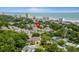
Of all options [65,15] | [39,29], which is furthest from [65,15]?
[39,29]

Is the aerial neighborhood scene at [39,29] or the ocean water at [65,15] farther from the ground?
the ocean water at [65,15]

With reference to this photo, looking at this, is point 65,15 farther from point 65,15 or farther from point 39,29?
point 39,29

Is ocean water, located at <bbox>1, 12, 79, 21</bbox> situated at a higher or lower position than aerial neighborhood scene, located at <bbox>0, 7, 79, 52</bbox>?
higher

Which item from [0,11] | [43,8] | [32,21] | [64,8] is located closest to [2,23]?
[0,11]

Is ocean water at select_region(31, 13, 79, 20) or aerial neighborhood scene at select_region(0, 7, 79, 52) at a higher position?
ocean water at select_region(31, 13, 79, 20)

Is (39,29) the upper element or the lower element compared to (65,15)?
lower

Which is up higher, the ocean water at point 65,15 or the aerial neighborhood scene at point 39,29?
the ocean water at point 65,15
